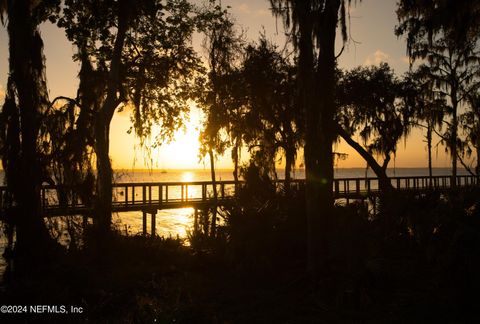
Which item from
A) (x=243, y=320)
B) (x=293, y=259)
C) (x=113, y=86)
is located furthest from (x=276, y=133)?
(x=243, y=320)

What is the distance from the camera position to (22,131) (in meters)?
10.9

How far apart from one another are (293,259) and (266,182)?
2632mm

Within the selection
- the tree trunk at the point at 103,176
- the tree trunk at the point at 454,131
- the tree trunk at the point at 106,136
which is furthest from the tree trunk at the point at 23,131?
the tree trunk at the point at 454,131

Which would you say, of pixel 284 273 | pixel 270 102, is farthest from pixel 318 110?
pixel 270 102

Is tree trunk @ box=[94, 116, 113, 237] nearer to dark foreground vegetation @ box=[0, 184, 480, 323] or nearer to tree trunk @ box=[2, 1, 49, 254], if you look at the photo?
dark foreground vegetation @ box=[0, 184, 480, 323]

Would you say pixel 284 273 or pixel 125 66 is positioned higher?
pixel 125 66

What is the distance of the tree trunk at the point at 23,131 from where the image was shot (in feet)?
35.2

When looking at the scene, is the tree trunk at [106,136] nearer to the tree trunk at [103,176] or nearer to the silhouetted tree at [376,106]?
the tree trunk at [103,176]

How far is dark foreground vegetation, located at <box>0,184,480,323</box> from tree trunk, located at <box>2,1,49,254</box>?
880 millimetres

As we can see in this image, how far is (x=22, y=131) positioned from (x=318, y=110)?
8.23 metres

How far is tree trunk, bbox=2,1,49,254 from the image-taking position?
35.2ft

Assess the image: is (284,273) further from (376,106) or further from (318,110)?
(376,106)

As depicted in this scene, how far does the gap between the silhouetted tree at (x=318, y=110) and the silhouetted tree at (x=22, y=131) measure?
7588mm

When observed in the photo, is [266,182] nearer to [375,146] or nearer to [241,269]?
[241,269]
